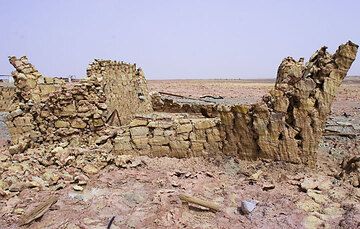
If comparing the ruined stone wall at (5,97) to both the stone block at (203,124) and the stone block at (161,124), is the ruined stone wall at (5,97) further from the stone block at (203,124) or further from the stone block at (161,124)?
the stone block at (203,124)

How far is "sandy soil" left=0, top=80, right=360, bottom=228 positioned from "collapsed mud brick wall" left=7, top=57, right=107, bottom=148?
4.66 ft

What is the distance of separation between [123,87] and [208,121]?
17.3 feet

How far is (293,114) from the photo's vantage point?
6.80 metres

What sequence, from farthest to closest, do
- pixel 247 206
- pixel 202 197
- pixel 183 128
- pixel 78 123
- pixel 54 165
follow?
pixel 78 123
pixel 183 128
pixel 54 165
pixel 202 197
pixel 247 206

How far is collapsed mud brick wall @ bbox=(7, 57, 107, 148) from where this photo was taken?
23.7 ft

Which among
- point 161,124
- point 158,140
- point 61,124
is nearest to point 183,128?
point 161,124

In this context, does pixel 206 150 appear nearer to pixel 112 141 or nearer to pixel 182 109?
pixel 112 141

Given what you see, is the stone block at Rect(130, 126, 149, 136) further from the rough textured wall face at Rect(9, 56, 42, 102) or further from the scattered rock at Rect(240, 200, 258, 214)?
the scattered rock at Rect(240, 200, 258, 214)

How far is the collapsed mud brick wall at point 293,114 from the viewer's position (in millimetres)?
6637

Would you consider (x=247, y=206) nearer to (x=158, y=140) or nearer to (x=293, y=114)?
(x=293, y=114)

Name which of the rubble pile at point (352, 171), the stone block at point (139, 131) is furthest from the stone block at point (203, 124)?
the rubble pile at point (352, 171)

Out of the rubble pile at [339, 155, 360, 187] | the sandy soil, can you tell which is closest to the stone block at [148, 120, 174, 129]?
the sandy soil

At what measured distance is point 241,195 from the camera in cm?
585

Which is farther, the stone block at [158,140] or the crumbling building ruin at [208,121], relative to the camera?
the stone block at [158,140]
